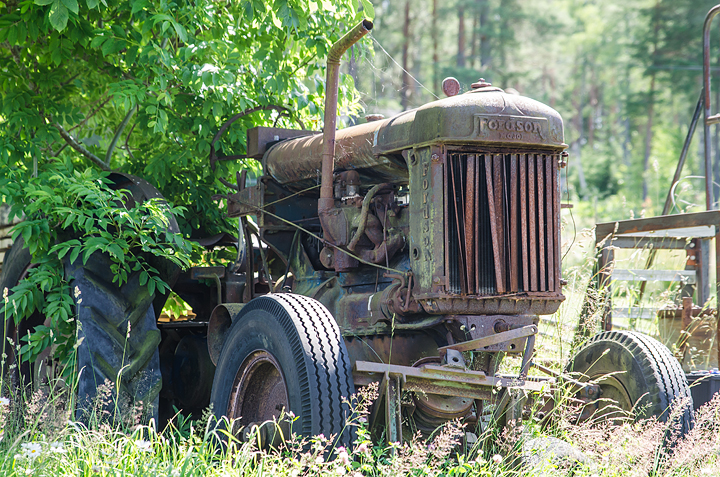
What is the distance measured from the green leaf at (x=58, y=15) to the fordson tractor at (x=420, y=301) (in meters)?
1.41

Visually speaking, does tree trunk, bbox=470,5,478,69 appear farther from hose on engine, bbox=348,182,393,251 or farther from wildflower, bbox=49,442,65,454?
wildflower, bbox=49,442,65,454

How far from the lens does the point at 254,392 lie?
141 inches

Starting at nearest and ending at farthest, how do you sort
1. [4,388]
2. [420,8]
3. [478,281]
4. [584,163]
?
[478,281] < [4,388] < [420,8] < [584,163]

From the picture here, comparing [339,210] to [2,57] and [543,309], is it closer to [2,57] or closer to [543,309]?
[543,309]

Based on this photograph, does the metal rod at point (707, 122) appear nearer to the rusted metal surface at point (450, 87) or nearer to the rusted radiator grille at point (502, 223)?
the rusted radiator grille at point (502, 223)

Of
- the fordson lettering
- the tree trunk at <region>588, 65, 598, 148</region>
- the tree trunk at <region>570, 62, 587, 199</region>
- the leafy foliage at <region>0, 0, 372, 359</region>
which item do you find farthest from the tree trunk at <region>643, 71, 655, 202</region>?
the fordson lettering

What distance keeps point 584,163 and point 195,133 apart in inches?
888

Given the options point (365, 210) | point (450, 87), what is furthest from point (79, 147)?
point (450, 87)

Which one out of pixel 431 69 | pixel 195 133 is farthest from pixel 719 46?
pixel 195 133

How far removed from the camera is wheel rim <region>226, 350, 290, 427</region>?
350 cm

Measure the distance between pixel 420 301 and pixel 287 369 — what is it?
26.1 inches

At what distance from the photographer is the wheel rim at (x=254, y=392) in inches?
138

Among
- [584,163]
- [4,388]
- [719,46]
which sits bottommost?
[4,388]

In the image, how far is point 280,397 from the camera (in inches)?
135
